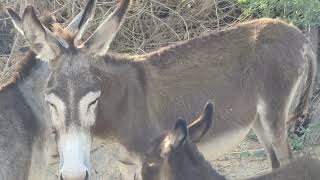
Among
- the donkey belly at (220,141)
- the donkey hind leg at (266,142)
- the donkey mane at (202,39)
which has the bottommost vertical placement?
the donkey hind leg at (266,142)

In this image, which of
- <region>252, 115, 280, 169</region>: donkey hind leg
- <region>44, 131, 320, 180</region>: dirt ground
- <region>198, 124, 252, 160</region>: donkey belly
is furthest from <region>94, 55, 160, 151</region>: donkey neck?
<region>44, 131, 320, 180</region>: dirt ground

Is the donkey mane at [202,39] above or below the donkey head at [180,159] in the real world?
below

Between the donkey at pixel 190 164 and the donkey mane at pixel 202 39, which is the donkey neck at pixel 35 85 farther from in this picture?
the donkey at pixel 190 164

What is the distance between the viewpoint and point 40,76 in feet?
17.2

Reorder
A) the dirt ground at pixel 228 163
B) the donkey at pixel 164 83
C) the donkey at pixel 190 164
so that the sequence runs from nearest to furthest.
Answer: the donkey at pixel 190 164 < the donkey at pixel 164 83 < the dirt ground at pixel 228 163

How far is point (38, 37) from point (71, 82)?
1.32ft

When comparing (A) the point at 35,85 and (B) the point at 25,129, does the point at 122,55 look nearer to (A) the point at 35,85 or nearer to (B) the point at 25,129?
(A) the point at 35,85

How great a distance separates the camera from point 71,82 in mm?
4762

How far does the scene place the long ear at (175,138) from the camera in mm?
4137

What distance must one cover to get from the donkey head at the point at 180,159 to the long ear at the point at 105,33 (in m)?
0.95

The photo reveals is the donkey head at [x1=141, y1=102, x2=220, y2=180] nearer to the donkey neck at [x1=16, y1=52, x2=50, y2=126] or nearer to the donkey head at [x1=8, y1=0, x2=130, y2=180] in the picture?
the donkey head at [x1=8, y1=0, x2=130, y2=180]

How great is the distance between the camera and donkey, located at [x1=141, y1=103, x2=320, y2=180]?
4.32 meters

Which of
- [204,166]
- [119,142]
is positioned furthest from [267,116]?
[204,166]

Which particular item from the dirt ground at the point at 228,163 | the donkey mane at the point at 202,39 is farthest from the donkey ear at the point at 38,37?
the dirt ground at the point at 228,163
